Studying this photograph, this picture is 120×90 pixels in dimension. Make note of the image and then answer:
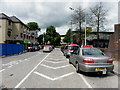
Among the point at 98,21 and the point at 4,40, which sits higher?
the point at 98,21

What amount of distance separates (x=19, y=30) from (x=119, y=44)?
28.1 metres

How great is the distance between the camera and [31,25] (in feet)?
208

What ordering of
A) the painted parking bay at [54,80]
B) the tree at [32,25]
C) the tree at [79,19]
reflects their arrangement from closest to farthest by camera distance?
1. the painted parking bay at [54,80]
2. the tree at [79,19]
3. the tree at [32,25]

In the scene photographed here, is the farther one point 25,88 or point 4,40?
point 4,40

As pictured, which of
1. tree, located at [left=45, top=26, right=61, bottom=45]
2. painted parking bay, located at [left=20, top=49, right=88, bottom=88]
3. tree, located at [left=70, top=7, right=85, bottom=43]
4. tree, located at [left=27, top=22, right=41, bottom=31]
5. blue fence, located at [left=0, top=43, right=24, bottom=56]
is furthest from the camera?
tree, located at [left=27, top=22, right=41, bottom=31]

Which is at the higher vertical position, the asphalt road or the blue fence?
the blue fence

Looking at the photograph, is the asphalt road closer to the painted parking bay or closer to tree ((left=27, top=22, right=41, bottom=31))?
the painted parking bay

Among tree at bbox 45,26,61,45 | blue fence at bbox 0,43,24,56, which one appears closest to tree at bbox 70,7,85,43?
blue fence at bbox 0,43,24,56

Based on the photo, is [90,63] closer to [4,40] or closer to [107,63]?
[107,63]

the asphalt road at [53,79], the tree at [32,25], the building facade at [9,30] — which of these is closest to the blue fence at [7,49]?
the building facade at [9,30]

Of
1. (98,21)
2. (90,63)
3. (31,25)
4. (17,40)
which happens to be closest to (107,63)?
(90,63)

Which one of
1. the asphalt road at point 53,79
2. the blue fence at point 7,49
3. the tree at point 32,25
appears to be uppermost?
the tree at point 32,25

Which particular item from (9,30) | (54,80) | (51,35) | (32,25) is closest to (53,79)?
(54,80)

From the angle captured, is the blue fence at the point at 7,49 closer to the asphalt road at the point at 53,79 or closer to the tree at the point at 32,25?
the asphalt road at the point at 53,79
